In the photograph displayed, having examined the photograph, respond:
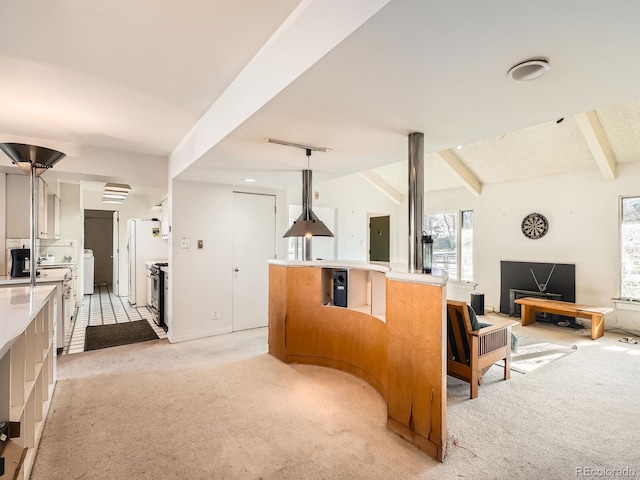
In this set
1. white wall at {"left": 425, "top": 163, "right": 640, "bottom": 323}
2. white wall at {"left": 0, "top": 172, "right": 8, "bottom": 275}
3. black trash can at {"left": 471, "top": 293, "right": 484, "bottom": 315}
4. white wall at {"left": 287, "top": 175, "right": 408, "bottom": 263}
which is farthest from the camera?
white wall at {"left": 287, "top": 175, "right": 408, "bottom": 263}

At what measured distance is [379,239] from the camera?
32.6ft

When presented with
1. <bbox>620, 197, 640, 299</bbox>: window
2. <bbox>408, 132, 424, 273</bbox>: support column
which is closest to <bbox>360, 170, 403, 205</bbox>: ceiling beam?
<bbox>620, 197, 640, 299</bbox>: window

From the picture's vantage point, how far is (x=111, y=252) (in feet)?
32.2

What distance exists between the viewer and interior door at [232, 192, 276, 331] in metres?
4.81

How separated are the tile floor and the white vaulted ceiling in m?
2.33

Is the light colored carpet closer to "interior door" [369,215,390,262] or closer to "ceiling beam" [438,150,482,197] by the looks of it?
"ceiling beam" [438,150,482,197]

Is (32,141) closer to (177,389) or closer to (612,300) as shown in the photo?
(177,389)

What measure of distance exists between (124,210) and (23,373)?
280 inches

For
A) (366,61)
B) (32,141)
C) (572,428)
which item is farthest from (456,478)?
(32,141)

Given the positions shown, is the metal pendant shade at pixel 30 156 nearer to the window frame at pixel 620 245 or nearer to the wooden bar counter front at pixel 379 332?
the wooden bar counter front at pixel 379 332

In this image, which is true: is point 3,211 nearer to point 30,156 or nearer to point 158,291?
point 30,156

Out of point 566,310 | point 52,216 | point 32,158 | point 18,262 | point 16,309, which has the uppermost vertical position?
point 32,158

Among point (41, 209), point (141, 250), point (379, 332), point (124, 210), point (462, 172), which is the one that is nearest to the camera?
point (379, 332)
